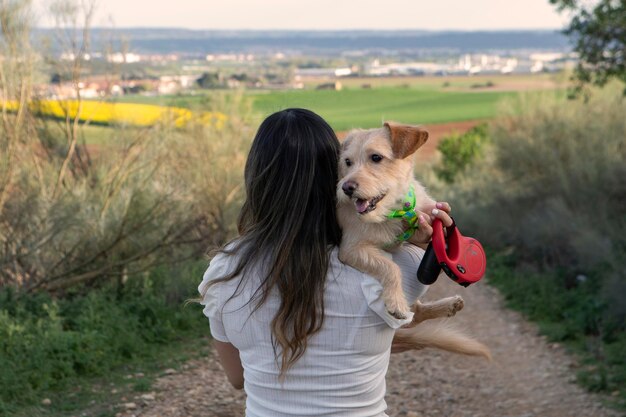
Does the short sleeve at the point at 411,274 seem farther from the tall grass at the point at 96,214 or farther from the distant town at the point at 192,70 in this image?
the tall grass at the point at 96,214

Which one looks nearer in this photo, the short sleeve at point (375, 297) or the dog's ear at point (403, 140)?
the short sleeve at point (375, 297)

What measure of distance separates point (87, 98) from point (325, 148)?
10.3 metres

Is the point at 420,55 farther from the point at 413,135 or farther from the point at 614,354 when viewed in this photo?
the point at 413,135

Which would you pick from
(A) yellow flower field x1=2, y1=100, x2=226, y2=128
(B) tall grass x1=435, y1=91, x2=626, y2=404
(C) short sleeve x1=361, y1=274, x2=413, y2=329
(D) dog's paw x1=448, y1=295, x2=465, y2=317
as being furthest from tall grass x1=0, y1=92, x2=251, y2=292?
(C) short sleeve x1=361, y1=274, x2=413, y2=329

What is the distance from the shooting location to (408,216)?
3262 millimetres

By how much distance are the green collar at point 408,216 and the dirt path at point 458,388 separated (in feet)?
12.1

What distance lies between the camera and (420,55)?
70.2m

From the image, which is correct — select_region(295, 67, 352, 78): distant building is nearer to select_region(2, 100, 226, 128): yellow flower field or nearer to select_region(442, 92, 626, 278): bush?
select_region(2, 100, 226, 128): yellow flower field

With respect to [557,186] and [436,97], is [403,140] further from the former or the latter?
[436,97]

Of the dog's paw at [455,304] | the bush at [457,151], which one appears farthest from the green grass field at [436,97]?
the dog's paw at [455,304]

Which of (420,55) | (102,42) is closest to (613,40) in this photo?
(102,42)

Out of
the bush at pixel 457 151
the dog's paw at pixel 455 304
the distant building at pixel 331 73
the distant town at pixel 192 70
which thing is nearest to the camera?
the dog's paw at pixel 455 304

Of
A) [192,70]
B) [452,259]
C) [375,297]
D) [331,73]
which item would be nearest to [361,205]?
[452,259]

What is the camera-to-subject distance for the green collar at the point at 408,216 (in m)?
3.26
